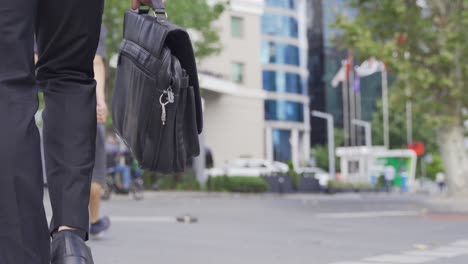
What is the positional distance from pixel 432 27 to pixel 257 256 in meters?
12.8

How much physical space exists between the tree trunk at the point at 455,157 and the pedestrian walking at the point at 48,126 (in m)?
15.5

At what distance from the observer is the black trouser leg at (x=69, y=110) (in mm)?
2488

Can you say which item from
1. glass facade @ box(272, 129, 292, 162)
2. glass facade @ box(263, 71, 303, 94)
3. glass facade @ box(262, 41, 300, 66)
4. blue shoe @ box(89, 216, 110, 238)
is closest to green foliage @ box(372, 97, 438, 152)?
glass facade @ box(263, 71, 303, 94)

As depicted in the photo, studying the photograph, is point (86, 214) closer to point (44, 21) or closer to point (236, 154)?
point (44, 21)

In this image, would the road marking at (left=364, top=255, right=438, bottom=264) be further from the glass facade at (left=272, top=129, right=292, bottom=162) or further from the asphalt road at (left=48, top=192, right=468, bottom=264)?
the glass facade at (left=272, top=129, right=292, bottom=162)

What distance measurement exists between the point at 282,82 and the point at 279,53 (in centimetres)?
260

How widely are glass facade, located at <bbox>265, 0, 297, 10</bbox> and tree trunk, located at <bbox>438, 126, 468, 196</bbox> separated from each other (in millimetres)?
54566

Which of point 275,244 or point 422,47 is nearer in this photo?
point 275,244

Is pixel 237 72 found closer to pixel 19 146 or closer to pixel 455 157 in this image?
pixel 455 157

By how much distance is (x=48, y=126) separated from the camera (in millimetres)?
2566

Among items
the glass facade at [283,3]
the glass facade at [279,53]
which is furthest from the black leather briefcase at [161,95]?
the glass facade at [283,3]

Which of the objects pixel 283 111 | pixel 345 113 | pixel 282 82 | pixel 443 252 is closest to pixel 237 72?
pixel 283 111

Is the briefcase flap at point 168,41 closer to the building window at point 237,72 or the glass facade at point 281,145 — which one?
the building window at point 237,72

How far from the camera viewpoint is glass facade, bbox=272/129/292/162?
70500 mm
